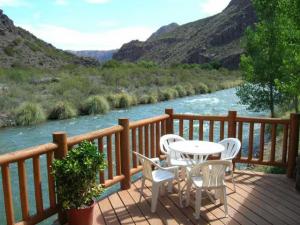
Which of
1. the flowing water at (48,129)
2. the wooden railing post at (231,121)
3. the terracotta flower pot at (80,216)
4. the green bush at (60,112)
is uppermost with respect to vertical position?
the wooden railing post at (231,121)

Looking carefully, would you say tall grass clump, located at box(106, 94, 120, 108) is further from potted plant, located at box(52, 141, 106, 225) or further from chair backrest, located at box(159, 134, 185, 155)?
potted plant, located at box(52, 141, 106, 225)

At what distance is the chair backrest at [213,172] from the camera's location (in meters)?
4.04

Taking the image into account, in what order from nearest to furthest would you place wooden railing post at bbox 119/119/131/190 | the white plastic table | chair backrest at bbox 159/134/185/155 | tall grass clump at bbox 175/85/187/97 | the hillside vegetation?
the white plastic table
wooden railing post at bbox 119/119/131/190
chair backrest at bbox 159/134/185/155
the hillside vegetation
tall grass clump at bbox 175/85/187/97

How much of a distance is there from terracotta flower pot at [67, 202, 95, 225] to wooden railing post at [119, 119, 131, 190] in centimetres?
143

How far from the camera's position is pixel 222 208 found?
450 centimetres

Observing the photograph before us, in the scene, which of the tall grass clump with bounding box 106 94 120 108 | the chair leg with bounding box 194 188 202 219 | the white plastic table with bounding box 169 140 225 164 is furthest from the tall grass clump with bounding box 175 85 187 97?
the chair leg with bounding box 194 188 202 219

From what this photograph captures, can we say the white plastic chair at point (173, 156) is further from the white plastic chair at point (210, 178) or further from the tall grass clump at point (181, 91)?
the tall grass clump at point (181, 91)

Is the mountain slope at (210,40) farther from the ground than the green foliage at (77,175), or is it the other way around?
the mountain slope at (210,40)

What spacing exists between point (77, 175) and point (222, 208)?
6.55 feet

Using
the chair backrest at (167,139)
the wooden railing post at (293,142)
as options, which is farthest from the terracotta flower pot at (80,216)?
the wooden railing post at (293,142)

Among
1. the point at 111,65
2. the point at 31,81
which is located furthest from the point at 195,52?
the point at 31,81

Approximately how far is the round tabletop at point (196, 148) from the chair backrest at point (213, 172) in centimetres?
35

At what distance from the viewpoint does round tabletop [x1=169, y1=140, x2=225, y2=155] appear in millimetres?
4569

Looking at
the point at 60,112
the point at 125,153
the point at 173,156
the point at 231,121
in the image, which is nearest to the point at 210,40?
the point at 60,112
